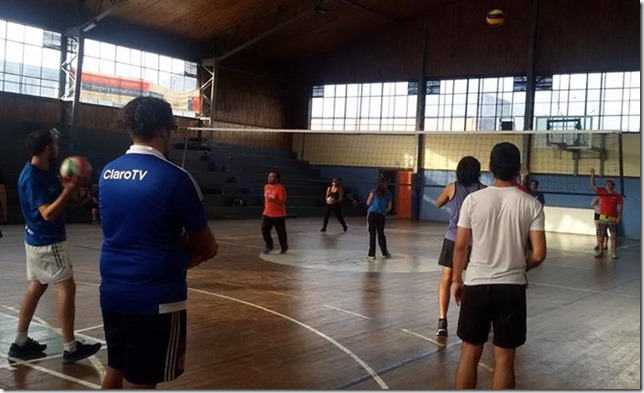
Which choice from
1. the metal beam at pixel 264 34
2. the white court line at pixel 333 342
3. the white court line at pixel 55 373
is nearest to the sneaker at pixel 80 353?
the white court line at pixel 55 373

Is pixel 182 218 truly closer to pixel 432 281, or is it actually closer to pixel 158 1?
pixel 432 281

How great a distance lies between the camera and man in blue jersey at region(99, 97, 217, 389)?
8.14 feet

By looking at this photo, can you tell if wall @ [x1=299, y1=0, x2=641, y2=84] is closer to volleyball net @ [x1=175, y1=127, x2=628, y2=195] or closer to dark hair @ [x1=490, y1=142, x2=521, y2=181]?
volleyball net @ [x1=175, y1=127, x2=628, y2=195]

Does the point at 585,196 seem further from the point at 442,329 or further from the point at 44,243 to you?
the point at 44,243

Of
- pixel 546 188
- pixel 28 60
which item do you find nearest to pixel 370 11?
pixel 546 188

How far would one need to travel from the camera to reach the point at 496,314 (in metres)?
3.45

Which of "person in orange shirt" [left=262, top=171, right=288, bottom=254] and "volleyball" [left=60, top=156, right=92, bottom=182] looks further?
"person in orange shirt" [left=262, top=171, right=288, bottom=254]

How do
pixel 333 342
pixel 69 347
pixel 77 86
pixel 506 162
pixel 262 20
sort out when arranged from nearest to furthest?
pixel 506 162, pixel 69 347, pixel 333 342, pixel 77 86, pixel 262 20

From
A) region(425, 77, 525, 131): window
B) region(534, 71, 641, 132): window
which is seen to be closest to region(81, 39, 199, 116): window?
region(425, 77, 525, 131): window

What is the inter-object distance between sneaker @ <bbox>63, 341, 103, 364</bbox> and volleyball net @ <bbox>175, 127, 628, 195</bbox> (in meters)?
14.1

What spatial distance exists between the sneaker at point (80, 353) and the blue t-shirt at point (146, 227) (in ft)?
7.35

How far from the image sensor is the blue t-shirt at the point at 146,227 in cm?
247

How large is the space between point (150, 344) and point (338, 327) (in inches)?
144

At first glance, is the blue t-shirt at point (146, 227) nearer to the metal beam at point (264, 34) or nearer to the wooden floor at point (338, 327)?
the wooden floor at point (338, 327)
